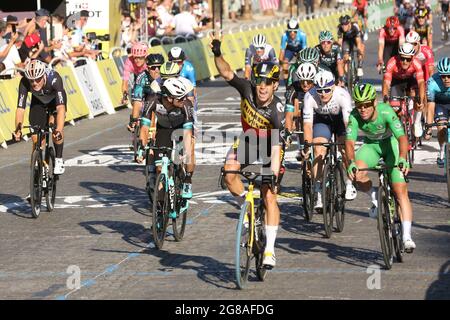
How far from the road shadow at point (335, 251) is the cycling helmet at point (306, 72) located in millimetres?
2693

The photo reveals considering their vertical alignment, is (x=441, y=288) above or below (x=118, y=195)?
above

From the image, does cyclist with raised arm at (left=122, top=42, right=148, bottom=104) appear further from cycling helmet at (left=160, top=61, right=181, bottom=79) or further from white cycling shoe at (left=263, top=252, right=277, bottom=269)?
white cycling shoe at (left=263, top=252, right=277, bottom=269)

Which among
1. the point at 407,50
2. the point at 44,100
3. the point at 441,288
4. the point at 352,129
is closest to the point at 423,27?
the point at 407,50

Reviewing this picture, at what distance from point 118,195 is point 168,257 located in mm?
4904

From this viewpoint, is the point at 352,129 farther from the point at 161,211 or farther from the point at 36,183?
the point at 36,183

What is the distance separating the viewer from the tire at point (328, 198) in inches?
605

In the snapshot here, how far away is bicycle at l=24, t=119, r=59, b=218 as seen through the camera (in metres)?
17.4

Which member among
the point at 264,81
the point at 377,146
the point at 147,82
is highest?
the point at 264,81

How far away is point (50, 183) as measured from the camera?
17922mm

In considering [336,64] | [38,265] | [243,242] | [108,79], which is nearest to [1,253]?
[38,265]

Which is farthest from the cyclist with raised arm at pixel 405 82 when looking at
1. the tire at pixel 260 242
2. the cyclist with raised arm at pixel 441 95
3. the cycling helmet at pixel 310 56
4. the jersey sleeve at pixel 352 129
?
the tire at pixel 260 242

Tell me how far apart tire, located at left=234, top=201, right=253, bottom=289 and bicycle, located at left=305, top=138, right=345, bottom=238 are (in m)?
2.70

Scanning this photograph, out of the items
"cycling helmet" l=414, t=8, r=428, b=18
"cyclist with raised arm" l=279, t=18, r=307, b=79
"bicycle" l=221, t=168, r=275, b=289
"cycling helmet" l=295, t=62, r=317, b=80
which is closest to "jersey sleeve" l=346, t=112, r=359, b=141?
"bicycle" l=221, t=168, r=275, b=289

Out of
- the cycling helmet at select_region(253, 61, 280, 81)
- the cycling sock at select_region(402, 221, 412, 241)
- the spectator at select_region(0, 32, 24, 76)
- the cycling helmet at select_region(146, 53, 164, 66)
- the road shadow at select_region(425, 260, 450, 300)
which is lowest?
the road shadow at select_region(425, 260, 450, 300)
